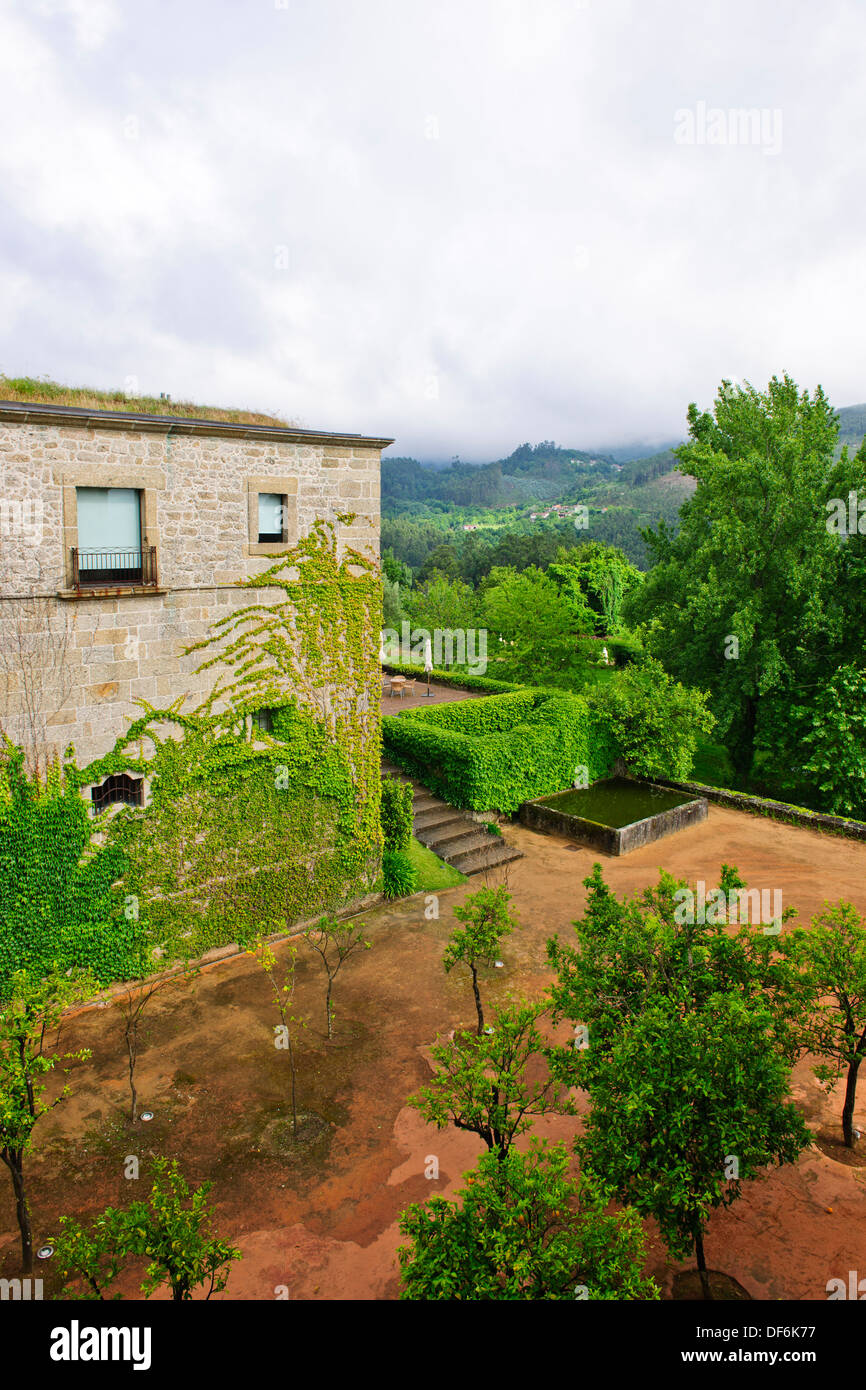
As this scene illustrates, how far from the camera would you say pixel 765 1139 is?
20.2 ft

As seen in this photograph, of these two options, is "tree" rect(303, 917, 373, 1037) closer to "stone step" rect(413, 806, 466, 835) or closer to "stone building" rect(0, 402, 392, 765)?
"stone step" rect(413, 806, 466, 835)

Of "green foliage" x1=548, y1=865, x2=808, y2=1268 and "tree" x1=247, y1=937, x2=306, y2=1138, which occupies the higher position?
"green foliage" x1=548, y1=865, x2=808, y2=1268

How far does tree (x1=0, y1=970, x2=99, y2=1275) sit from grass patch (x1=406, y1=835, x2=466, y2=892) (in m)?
8.52

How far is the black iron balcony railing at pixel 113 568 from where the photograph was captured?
36.1ft

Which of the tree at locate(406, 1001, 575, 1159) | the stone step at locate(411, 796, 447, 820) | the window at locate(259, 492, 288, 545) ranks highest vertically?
the window at locate(259, 492, 288, 545)

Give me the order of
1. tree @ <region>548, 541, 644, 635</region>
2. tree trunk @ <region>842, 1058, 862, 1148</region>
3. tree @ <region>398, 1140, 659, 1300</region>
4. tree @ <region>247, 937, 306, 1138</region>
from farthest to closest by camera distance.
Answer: tree @ <region>548, 541, 644, 635</region>, tree @ <region>247, 937, 306, 1138</region>, tree trunk @ <region>842, 1058, 862, 1148</region>, tree @ <region>398, 1140, 659, 1300</region>

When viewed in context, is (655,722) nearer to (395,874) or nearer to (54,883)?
(395,874)

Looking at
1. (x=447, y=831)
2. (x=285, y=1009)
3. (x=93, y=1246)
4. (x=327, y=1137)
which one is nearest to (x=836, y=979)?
(x=327, y=1137)

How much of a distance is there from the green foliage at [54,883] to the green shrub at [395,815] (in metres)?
5.11

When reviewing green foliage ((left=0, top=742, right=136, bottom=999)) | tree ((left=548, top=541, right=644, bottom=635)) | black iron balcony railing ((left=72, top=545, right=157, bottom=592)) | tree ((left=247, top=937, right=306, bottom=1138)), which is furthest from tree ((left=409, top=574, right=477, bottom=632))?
green foliage ((left=0, top=742, right=136, bottom=999))

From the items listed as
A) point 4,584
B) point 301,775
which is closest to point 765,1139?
point 301,775

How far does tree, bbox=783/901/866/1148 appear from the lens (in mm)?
7785

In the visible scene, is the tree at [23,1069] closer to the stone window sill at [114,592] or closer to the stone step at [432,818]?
the stone window sill at [114,592]

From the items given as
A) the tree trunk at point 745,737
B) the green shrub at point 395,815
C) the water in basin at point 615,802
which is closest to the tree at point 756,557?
the tree trunk at point 745,737
